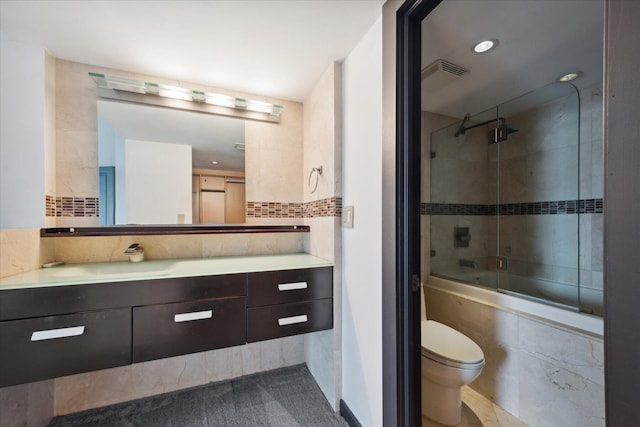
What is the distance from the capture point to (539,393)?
1388 mm

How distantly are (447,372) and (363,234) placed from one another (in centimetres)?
84

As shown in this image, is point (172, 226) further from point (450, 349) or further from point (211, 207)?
point (450, 349)

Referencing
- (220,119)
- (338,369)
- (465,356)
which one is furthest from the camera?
(220,119)

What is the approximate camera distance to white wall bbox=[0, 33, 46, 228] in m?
1.29

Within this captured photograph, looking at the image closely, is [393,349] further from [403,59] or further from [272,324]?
[403,59]

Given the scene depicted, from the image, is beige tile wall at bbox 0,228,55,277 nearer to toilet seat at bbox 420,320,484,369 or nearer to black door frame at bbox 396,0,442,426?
black door frame at bbox 396,0,442,426

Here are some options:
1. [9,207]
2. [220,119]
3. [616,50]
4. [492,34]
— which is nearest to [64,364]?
[9,207]

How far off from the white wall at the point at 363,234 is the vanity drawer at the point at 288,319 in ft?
0.43

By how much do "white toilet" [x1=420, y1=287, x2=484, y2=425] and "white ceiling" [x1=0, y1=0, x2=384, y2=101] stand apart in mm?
1426

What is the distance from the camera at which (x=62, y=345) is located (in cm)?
108

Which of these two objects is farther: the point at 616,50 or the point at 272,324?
the point at 272,324

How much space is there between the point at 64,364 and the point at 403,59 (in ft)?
6.40

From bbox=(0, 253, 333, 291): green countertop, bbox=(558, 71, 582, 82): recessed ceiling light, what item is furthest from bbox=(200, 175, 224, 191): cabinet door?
bbox=(558, 71, 582, 82): recessed ceiling light

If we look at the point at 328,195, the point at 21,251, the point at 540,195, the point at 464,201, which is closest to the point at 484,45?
the point at 328,195
